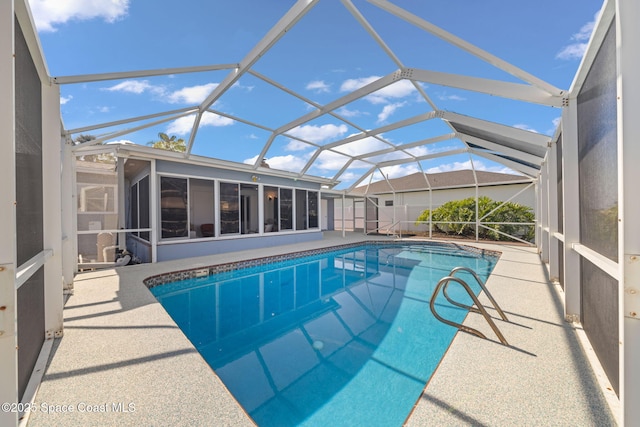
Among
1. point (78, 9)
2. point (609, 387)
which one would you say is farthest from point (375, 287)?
point (78, 9)

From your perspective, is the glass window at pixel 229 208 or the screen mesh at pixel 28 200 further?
the glass window at pixel 229 208

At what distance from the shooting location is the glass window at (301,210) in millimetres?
11867

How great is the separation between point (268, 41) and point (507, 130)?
4.52 meters

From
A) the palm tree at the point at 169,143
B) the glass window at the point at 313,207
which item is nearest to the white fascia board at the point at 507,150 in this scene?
the glass window at the point at 313,207

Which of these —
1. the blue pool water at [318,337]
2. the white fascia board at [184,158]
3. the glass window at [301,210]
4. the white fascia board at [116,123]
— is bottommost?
the blue pool water at [318,337]

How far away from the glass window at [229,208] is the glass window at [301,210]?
3185 mm

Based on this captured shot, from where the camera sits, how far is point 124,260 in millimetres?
7234

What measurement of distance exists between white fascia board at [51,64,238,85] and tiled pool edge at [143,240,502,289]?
3.64 metres

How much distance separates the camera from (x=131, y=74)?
4.00 meters

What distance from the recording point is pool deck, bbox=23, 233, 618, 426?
1737mm

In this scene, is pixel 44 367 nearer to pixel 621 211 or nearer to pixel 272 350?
pixel 272 350

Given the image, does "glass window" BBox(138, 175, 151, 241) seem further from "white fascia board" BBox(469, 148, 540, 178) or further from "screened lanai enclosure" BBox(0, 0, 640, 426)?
"white fascia board" BBox(469, 148, 540, 178)

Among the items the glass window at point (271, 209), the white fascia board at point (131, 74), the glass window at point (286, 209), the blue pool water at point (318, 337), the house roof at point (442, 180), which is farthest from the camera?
the house roof at point (442, 180)

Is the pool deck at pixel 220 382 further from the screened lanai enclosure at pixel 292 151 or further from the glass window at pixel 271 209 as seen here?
the glass window at pixel 271 209
